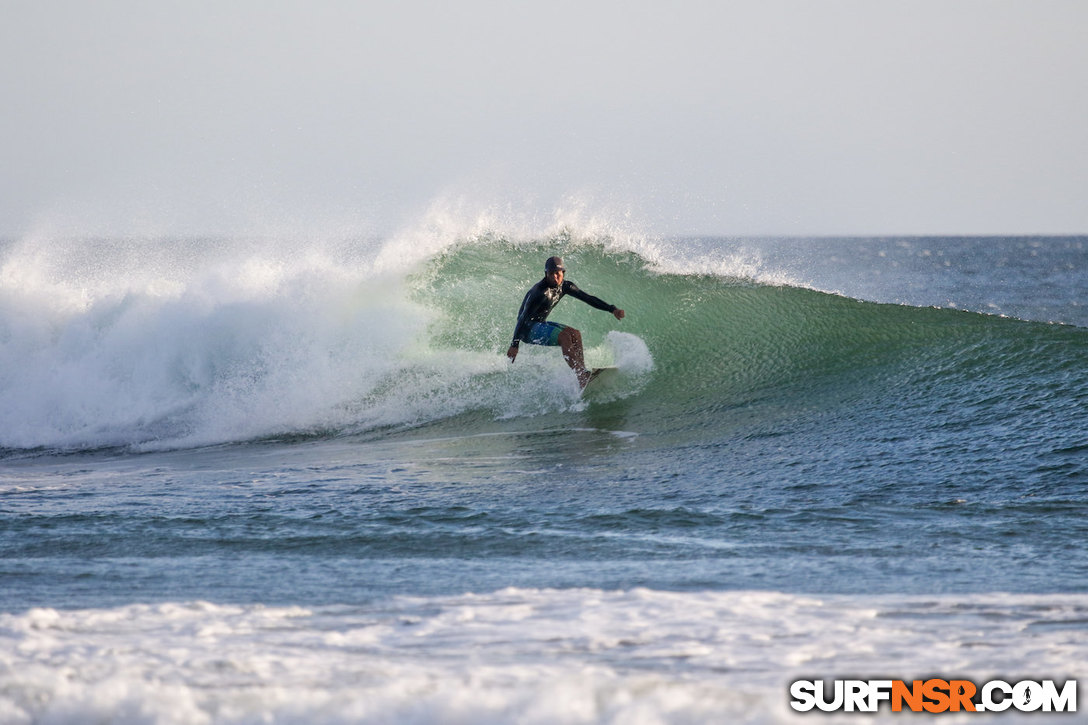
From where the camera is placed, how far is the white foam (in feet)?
9.68

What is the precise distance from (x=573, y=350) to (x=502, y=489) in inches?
126

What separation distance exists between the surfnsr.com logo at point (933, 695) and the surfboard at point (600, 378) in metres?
6.97

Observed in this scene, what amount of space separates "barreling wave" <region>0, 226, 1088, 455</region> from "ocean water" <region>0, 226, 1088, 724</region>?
1.7 inches

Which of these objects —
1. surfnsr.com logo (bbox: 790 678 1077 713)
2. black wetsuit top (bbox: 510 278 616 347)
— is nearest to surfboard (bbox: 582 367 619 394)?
black wetsuit top (bbox: 510 278 616 347)

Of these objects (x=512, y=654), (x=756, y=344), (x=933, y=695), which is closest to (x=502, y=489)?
(x=512, y=654)

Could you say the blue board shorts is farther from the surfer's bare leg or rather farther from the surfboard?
the surfboard

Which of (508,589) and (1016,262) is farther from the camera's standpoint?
(1016,262)

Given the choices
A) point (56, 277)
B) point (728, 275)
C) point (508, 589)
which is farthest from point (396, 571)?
point (56, 277)

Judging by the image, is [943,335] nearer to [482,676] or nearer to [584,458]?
[584,458]

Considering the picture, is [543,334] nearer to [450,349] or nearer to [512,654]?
[450,349]

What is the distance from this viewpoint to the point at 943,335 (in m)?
10.6

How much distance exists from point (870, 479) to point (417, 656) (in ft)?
13.9

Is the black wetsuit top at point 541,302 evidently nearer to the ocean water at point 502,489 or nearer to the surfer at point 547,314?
the surfer at point 547,314

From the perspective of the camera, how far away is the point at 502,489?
676 cm
